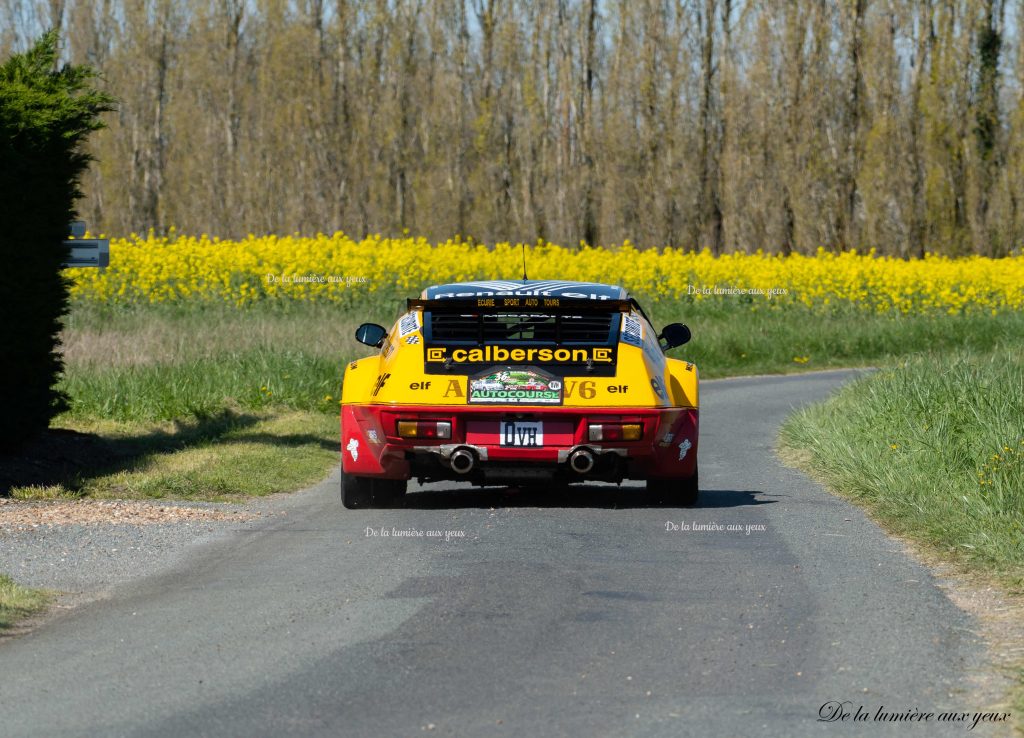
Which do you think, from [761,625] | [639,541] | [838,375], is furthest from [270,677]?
[838,375]

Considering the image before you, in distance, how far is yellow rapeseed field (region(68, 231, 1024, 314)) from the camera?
1276 inches

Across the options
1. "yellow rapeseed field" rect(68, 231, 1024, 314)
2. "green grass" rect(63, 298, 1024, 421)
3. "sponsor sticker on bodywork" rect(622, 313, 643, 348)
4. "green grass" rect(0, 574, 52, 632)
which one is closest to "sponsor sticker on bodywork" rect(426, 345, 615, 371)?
"sponsor sticker on bodywork" rect(622, 313, 643, 348)

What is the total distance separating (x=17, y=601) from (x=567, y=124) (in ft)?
129

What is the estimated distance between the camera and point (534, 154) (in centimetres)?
4803

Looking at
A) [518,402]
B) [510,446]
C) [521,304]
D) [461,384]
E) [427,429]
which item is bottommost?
[510,446]

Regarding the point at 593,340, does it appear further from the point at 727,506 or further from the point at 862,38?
the point at 862,38

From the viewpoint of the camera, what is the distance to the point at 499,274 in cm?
3522

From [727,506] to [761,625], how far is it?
14.8 ft

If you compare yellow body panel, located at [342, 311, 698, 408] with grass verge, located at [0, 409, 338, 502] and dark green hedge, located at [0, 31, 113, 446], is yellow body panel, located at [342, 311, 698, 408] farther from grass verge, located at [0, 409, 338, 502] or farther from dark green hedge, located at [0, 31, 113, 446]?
dark green hedge, located at [0, 31, 113, 446]

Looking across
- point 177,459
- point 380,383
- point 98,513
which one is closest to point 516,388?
point 380,383

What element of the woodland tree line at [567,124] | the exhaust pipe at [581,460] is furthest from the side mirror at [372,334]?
the woodland tree line at [567,124]

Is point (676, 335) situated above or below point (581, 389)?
above

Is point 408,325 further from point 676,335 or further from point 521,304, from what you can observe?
point 676,335

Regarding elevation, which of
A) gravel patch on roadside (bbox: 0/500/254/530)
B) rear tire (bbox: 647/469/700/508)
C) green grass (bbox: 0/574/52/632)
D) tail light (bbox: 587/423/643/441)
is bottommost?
gravel patch on roadside (bbox: 0/500/254/530)
